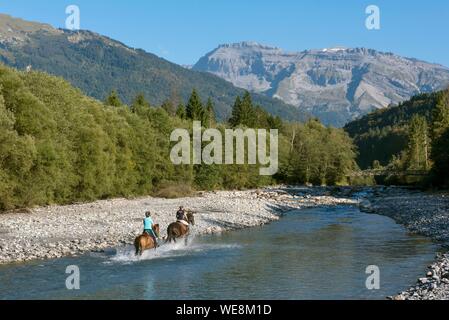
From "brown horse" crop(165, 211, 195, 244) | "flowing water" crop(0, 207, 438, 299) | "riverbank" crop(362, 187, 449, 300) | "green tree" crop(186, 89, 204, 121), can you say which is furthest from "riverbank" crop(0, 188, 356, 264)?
"green tree" crop(186, 89, 204, 121)

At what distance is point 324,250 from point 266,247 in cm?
362

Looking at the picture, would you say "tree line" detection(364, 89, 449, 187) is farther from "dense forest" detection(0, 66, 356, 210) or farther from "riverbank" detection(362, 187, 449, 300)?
"dense forest" detection(0, 66, 356, 210)

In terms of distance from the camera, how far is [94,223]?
4153cm

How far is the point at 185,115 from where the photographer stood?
121688 millimetres

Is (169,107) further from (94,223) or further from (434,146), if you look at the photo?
(94,223)

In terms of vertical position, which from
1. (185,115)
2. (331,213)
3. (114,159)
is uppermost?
(185,115)

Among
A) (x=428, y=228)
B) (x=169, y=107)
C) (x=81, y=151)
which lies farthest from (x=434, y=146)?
(x=169, y=107)

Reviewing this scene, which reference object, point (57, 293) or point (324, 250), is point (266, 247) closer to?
point (324, 250)

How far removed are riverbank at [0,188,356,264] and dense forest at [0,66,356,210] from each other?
2.76m

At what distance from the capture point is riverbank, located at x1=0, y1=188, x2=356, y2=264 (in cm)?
3011

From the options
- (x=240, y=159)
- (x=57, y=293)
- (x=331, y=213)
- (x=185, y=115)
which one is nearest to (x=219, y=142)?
(x=240, y=159)

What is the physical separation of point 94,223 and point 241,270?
19.2m

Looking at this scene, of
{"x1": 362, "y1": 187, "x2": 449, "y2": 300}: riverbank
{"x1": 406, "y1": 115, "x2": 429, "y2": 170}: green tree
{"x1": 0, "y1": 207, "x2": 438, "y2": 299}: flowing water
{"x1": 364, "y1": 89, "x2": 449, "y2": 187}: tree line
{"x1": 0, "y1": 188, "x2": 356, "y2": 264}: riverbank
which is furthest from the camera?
{"x1": 406, "y1": 115, "x2": 429, "y2": 170}: green tree

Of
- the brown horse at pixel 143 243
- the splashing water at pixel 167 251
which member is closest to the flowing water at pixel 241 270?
the splashing water at pixel 167 251
